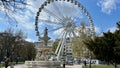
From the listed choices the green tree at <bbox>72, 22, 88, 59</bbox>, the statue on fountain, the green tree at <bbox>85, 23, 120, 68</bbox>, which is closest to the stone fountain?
the statue on fountain

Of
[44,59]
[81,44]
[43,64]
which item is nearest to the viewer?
[43,64]

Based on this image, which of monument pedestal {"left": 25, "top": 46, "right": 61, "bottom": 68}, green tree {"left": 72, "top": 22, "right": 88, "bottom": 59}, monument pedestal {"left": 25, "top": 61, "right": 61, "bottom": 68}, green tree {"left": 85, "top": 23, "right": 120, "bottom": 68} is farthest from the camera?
green tree {"left": 72, "top": 22, "right": 88, "bottom": 59}

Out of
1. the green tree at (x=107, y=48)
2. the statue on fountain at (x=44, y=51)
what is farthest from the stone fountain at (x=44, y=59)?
the green tree at (x=107, y=48)

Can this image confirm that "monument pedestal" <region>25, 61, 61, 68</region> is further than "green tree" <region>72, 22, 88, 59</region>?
No

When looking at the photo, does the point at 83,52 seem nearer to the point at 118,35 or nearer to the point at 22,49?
the point at 22,49

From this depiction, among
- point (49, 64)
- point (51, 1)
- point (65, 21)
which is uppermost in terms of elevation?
point (51, 1)

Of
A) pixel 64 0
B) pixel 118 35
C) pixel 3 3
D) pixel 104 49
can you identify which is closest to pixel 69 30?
pixel 64 0

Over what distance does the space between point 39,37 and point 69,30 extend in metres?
8.42

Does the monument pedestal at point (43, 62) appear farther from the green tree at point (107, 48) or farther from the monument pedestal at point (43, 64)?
the green tree at point (107, 48)

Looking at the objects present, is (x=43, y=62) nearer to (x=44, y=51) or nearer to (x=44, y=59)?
(x=44, y=59)

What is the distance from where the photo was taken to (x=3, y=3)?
641 centimetres

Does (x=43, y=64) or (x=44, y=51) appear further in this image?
(x=44, y=51)

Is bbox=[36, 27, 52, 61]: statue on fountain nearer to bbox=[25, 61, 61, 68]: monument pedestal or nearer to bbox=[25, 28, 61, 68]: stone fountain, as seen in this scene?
bbox=[25, 28, 61, 68]: stone fountain

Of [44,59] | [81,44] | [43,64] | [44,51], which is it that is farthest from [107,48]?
[81,44]
